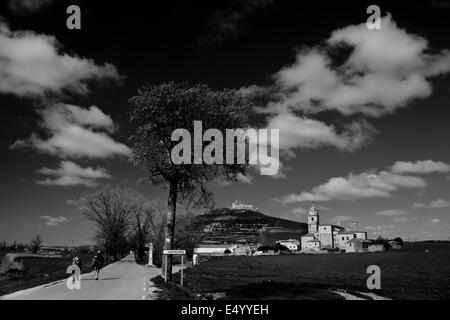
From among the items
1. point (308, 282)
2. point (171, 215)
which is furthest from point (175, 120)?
point (308, 282)

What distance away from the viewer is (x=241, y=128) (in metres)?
24.0

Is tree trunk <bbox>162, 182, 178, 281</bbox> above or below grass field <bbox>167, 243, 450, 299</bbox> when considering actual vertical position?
above

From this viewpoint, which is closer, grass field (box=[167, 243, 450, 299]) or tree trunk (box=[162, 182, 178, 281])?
grass field (box=[167, 243, 450, 299])

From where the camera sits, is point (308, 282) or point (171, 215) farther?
point (308, 282)

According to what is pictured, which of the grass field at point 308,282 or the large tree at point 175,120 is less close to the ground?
the large tree at point 175,120

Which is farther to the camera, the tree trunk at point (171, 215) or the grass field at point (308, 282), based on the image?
the tree trunk at point (171, 215)

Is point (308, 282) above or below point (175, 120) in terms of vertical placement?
below

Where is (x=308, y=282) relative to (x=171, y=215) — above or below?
below

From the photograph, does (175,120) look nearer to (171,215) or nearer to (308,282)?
(171,215)

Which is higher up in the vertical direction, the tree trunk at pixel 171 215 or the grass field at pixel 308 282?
the tree trunk at pixel 171 215
